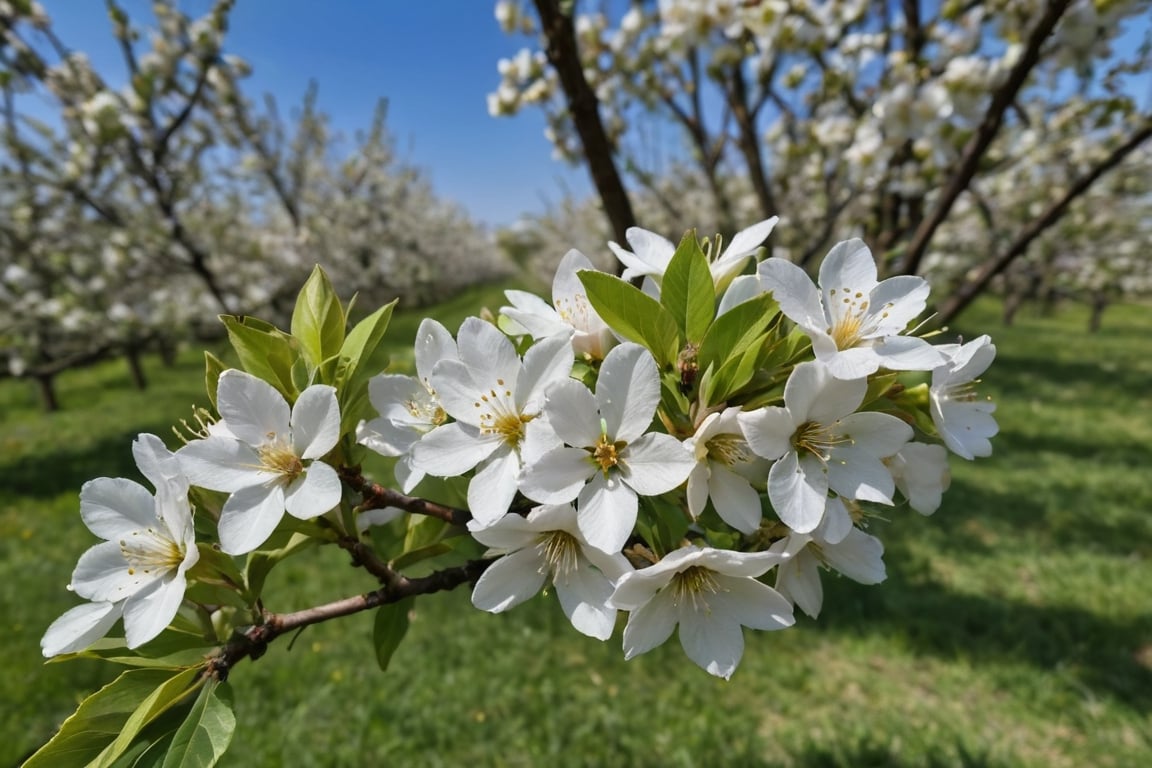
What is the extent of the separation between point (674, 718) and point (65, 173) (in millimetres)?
6764

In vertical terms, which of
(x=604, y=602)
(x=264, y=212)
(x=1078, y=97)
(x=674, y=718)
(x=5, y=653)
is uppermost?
(x=264, y=212)

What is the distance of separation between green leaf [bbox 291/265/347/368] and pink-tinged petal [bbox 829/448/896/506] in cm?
66

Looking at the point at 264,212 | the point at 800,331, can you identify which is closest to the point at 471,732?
the point at 800,331

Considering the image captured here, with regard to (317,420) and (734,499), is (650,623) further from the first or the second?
(317,420)

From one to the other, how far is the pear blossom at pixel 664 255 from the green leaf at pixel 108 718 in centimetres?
74

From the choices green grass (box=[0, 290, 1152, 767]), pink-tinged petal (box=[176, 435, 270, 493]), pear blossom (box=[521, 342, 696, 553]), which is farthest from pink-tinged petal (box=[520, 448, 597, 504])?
green grass (box=[0, 290, 1152, 767])

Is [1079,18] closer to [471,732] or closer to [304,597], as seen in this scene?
[471,732]

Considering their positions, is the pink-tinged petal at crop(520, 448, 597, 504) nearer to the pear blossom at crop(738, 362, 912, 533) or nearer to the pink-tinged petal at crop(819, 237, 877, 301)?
the pear blossom at crop(738, 362, 912, 533)

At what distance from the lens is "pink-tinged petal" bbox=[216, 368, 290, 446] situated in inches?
30.8

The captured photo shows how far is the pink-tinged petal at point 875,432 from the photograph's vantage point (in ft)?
2.48

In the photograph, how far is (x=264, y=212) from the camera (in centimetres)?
1622

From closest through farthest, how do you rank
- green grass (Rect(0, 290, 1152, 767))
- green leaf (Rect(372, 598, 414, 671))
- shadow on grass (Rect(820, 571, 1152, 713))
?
green leaf (Rect(372, 598, 414, 671)), green grass (Rect(0, 290, 1152, 767)), shadow on grass (Rect(820, 571, 1152, 713))

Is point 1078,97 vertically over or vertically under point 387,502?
under

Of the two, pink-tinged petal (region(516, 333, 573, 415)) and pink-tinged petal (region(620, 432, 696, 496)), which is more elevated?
pink-tinged petal (region(516, 333, 573, 415))
